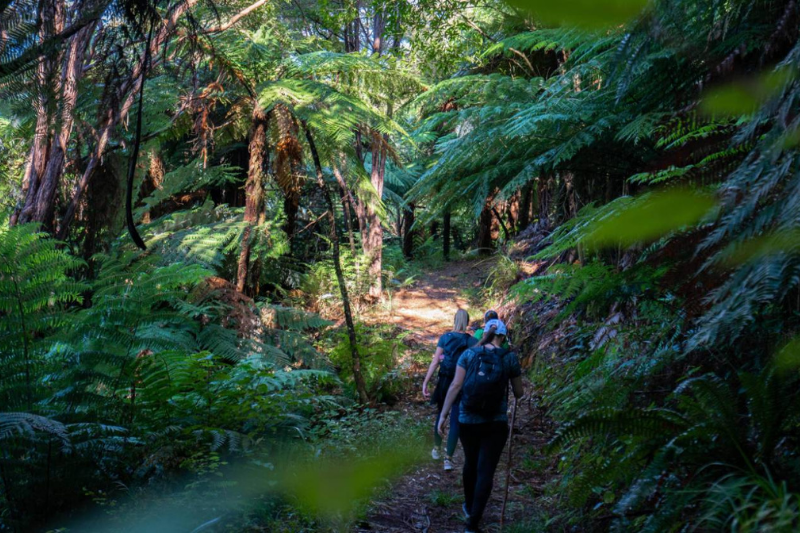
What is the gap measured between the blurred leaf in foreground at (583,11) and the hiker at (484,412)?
143 inches

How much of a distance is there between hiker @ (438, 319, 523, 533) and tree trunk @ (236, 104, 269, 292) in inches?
170

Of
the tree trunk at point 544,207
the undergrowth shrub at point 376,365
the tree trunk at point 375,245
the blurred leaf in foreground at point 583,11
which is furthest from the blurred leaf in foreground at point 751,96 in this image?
the tree trunk at point 375,245

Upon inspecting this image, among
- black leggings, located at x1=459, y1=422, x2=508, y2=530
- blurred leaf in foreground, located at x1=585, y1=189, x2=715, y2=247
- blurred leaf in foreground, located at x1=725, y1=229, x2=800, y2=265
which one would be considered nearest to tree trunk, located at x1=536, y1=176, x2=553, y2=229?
black leggings, located at x1=459, y1=422, x2=508, y2=530

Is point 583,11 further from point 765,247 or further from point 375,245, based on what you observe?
point 375,245

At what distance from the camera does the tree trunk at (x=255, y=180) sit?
744cm

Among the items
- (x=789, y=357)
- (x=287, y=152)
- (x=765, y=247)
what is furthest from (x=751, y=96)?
(x=287, y=152)

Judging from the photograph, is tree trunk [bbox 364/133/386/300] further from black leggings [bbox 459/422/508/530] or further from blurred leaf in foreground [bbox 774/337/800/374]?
blurred leaf in foreground [bbox 774/337/800/374]

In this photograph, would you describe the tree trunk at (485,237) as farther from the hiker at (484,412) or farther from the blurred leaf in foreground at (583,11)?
the blurred leaf in foreground at (583,11)

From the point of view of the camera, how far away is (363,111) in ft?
23.3

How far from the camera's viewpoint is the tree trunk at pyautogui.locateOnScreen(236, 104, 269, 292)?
7.44 meters

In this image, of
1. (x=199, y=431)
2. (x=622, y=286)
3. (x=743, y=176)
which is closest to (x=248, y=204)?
(x=199, y=431)

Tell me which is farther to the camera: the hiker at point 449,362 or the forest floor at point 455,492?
the hiker at point 449,362

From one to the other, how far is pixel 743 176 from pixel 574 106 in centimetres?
330

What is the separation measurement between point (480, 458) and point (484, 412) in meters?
0.34
